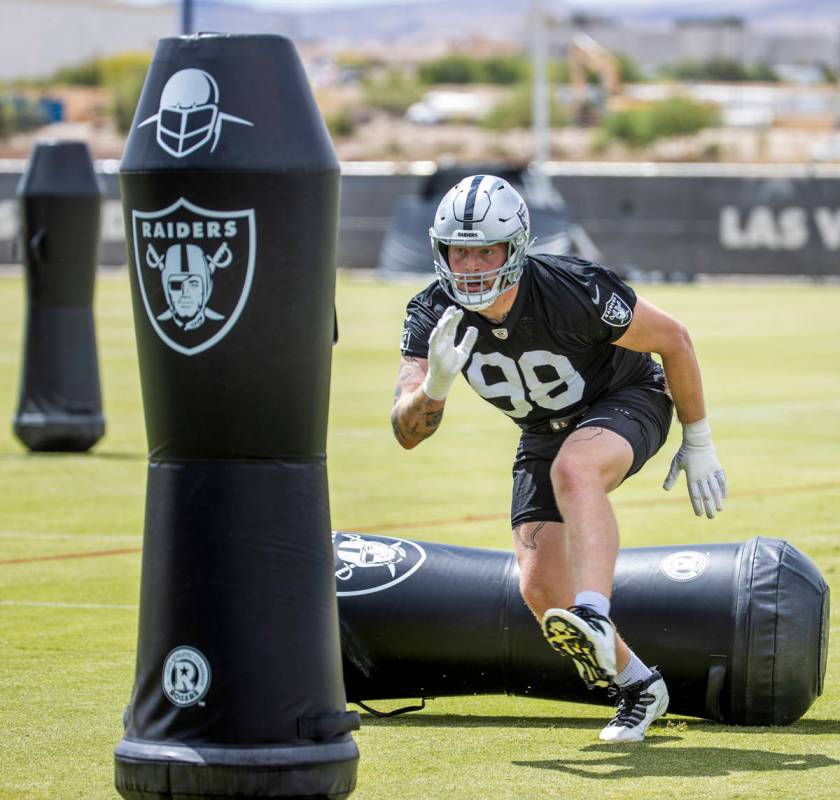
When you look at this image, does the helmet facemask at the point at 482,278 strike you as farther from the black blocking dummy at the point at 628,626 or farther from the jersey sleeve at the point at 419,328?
the black blocking dummy at the point at 628,626

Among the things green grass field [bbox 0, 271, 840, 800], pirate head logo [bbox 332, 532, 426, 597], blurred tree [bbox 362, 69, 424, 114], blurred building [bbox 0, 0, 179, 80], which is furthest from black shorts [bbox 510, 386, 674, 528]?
blurred building [bbox 0, 0, 179, 80]

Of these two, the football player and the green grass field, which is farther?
the football player

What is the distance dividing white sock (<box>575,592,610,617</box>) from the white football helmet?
0.95m

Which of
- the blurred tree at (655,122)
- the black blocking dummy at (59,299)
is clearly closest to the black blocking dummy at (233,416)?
the black blocking dummy at (59,299)

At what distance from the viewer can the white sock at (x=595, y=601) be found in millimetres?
5465

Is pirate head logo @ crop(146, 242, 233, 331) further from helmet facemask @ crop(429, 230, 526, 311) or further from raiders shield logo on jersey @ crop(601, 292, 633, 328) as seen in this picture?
raiders shield logo on jersey @ crop(601, 292, 633, 328)

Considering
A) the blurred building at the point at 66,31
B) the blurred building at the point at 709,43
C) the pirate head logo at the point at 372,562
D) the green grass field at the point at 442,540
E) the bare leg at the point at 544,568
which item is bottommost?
the green grass field at the point at 442,540

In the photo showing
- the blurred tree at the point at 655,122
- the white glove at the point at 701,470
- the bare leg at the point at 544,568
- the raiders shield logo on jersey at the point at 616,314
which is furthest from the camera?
the blurred tree at the point at 655,122

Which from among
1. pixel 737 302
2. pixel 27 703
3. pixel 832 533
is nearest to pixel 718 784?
pixel 27 703

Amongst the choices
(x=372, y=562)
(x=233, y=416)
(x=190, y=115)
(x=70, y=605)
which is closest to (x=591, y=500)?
(x=372, y=562)

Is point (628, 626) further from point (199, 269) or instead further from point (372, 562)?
point (199, 269)

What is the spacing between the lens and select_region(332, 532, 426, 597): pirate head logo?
255 inches

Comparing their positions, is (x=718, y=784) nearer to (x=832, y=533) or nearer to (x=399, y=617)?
(x=399, y=617)

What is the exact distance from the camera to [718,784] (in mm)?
5238
